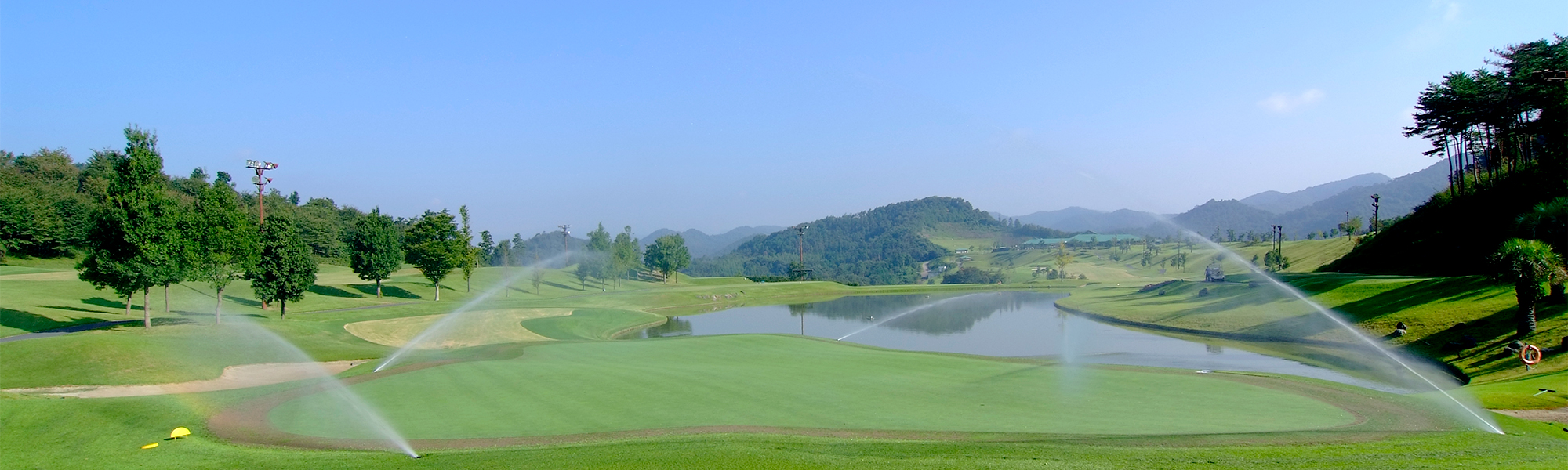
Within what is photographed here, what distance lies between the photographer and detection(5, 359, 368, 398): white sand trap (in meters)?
22.1

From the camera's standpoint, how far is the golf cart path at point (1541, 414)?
15.7 metres

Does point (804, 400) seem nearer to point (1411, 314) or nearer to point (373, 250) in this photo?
point (1411, 314)

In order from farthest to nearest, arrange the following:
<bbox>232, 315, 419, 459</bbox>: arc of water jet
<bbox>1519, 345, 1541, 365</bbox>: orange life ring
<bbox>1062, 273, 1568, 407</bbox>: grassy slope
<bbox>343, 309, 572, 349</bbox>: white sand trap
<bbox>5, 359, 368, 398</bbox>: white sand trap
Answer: <bbox>343, 309, 572, 349</bbox>: white sand trap, <bbox>1062, 273, 1568, 407</bbox>: grassy slope, <bbox>1519, 345, 1541, 365</bbox>: orange life ring, <bbox>5, 359, 368, 398</bbox>: white sand trap, <bbox>232, 315, 419, 459</bbox>: arc of water jet

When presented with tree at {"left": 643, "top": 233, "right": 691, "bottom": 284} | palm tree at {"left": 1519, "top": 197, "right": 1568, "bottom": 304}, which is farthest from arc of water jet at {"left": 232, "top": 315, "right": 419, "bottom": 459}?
tree at {"left": 643, "top": 233, "right": 691, "bottom": 284}

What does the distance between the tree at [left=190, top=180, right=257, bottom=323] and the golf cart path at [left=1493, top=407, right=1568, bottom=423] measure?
143 feet

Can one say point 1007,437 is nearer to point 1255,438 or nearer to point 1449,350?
point 1255,438

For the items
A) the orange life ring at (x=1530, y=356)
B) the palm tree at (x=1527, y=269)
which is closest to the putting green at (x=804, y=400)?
the orange life ring at (x=1530, y=356)

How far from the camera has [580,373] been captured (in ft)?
82.6

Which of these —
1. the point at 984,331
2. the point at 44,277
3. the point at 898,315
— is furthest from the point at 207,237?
the point at 898,315

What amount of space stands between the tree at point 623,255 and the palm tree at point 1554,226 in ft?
280

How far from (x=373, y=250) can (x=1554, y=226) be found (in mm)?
75923

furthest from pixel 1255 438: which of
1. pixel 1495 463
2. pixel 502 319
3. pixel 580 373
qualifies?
pixel 502 319

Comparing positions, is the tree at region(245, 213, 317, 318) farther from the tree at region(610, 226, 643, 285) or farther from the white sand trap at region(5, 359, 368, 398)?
the tree at region(610, 226, 643, 285)

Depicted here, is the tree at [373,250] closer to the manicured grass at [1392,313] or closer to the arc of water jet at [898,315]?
the arc of water jet at [898,315]
